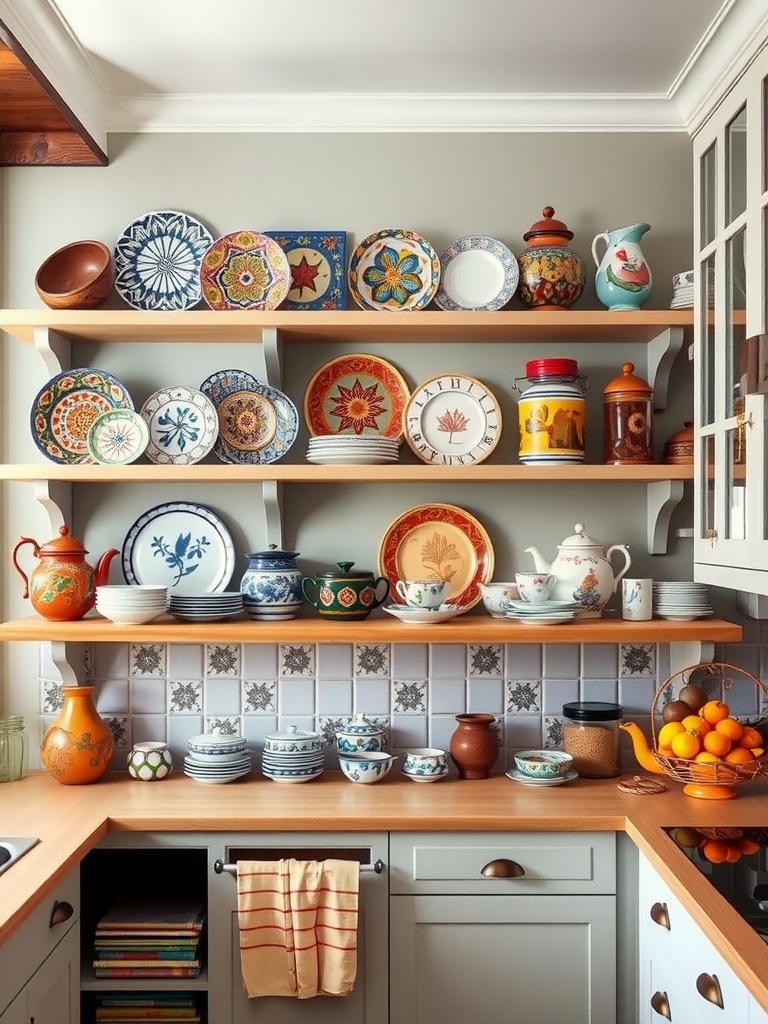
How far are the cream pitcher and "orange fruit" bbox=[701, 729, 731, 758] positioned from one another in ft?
Result: 1.30

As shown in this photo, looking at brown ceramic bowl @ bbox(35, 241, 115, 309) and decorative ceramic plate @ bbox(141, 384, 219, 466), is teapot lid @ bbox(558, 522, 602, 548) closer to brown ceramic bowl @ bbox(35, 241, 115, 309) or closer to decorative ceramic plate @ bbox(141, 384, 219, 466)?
decorative ceramic plate @ bbox(141, 384, 219, 466)

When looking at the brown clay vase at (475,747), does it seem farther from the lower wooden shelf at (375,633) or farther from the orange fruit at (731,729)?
the orange fruit at (731,729)

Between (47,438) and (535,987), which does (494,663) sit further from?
(47,438)

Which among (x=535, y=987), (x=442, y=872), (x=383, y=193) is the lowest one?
(x=535, y=987)

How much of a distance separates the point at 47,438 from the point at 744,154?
1715mm

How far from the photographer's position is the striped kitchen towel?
2.15 meters

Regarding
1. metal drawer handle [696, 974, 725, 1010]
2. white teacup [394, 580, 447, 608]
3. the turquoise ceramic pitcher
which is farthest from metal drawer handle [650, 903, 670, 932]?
the turquoise ceramic pitcher

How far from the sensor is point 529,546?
269cm

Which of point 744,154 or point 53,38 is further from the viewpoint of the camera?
point 53,38

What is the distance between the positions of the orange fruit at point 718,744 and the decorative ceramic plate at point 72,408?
62.3 inches

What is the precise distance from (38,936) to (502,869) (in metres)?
0.94

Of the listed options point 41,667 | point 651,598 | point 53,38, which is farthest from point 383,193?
point 41,667

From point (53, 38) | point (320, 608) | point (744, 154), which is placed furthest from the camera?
point (320, 608)

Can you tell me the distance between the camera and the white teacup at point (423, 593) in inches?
97.1
